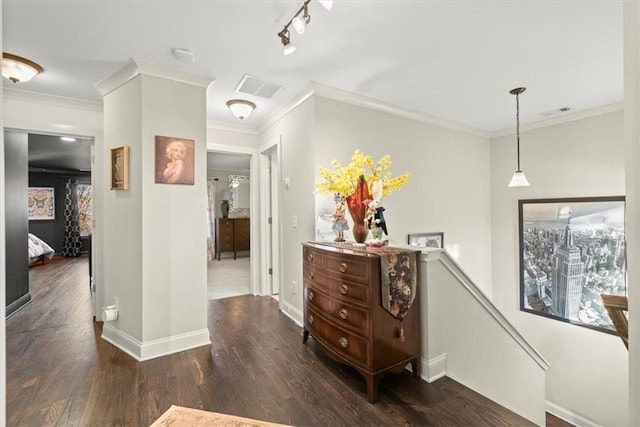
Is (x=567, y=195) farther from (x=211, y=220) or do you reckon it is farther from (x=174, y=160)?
(x=211, y=220)

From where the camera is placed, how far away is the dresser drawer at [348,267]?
1.95m

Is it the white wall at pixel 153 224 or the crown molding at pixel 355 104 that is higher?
the crown molding at pixel 355 104

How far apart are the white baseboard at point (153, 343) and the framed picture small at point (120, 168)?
52.1 inches

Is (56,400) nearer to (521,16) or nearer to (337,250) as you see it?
(337,250)

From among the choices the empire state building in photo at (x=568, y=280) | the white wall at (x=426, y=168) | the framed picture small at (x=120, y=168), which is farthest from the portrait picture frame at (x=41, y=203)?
the empire state building in photo at (x=568, y=280)

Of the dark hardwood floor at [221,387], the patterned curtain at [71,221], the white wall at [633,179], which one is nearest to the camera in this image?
the white wall at [633,179]

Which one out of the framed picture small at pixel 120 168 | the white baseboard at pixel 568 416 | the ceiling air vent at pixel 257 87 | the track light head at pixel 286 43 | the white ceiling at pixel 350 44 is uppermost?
the white ceiling at pixel 350 44

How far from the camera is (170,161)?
2615 mm

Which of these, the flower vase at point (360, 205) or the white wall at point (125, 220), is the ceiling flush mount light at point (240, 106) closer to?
the white wall at point (125, 220)

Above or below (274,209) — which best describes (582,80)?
above

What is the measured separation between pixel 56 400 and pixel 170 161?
1853mm

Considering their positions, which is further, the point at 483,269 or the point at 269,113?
the point at 483,269

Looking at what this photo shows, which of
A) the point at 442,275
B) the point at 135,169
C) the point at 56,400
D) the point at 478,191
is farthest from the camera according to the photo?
the point at 478,191

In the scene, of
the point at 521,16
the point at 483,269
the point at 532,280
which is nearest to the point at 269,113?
the point at 521,16
